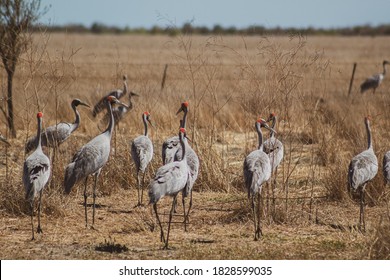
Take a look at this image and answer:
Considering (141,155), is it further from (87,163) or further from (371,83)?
(371,83)

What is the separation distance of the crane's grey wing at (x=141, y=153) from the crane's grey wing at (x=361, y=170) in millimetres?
2879

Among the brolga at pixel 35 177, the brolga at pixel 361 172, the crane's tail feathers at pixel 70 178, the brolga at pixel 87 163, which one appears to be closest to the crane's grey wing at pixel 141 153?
the brolga at pixel 87 163

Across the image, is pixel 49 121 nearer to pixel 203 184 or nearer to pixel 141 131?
pixel 141 131

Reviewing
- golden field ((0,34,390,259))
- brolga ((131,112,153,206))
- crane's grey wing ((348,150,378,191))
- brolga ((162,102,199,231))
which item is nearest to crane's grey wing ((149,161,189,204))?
golden field ((0,34,390,259))

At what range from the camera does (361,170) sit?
8.75m

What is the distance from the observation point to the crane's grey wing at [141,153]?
33.5 feet

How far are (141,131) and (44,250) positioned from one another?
6314 mm

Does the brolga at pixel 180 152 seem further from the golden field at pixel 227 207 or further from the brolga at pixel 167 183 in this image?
the brolga at pixel 167 183

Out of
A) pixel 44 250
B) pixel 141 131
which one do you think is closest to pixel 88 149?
pixel 44 250

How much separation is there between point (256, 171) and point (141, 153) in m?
2.58

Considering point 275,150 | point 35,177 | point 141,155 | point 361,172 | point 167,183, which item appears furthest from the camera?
point 141,155

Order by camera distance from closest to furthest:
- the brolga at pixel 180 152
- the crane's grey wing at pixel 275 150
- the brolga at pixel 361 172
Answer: the brolga at pixel 361 172 → the brolga at pixel 180 152 → the crane's grey wing at pixel 275 150

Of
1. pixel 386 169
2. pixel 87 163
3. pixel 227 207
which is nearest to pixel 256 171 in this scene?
pixel 227 207

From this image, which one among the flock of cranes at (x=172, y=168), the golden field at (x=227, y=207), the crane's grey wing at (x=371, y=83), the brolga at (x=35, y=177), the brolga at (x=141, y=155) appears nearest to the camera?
the golden field at (x=227, y=207)
